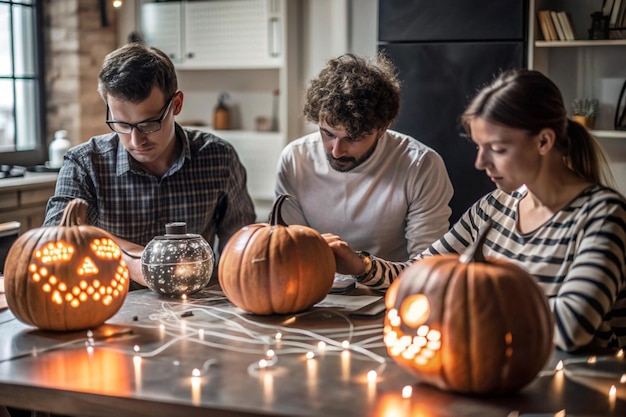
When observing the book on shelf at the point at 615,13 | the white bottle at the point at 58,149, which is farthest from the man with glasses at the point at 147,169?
the book on shelf at the point at 615,13

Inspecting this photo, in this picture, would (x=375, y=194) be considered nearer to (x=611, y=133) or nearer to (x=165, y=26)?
(x=611, y=133)

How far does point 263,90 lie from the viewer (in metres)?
5.53

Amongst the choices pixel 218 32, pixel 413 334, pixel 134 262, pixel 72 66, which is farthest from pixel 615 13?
pixel 413 334

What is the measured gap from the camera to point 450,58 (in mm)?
4531

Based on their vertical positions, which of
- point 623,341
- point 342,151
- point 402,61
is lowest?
point 623,341

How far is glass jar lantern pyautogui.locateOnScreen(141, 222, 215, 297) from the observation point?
6.97 feet

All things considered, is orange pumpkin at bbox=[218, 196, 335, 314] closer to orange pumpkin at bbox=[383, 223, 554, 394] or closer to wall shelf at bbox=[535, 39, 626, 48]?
orange pumpkin at bbox=[383, 223, 554, 394]

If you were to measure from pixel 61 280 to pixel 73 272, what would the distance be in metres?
0.03

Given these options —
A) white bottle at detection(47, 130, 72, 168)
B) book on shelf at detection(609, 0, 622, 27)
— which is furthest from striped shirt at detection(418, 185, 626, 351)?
white bottle at detection(47, 130, 72, 168)

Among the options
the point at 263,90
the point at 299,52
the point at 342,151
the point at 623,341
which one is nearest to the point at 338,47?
the point at 299,52

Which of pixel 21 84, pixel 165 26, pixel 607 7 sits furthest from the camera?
pixel 165 26

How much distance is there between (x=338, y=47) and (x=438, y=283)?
3.82 m

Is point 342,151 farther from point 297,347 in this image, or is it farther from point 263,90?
point 263,90

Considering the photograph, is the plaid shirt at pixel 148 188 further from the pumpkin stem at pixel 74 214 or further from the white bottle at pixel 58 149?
the white bottle at pixel 58 149
